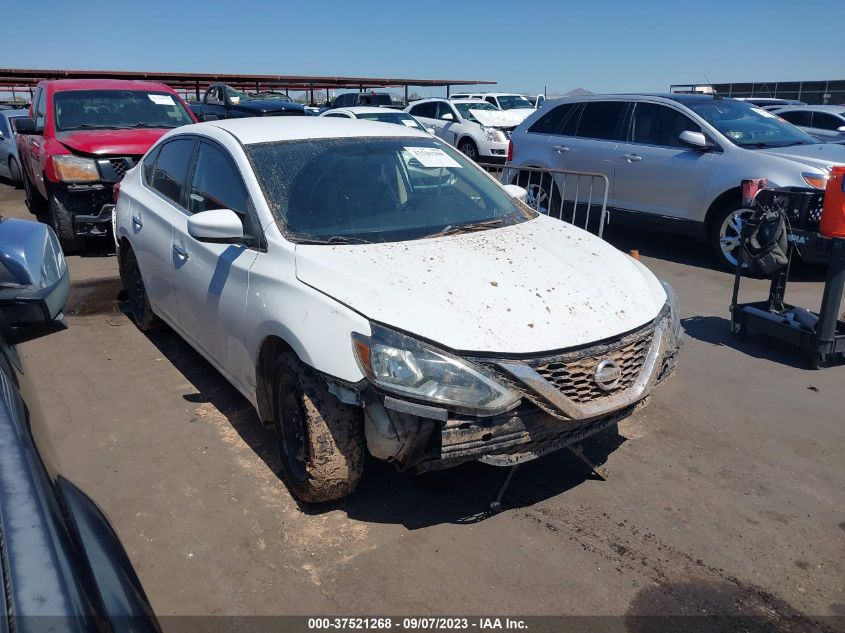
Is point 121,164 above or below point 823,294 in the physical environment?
above

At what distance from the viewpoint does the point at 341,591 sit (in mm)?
2840

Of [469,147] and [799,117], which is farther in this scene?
[469,147]

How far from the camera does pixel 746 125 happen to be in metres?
8.06

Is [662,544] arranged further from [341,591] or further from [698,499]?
[341,591]

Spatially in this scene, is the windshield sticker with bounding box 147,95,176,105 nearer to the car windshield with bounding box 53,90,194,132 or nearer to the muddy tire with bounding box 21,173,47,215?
the car windshield with bounding box 53,90,194,132

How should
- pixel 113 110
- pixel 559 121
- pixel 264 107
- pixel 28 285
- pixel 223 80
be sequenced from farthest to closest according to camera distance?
pixel 223 80, pixel 264 107, pixel 559 121, pixel 113 110, pixel 28 285

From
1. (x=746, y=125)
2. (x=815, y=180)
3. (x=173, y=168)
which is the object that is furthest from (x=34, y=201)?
(x=815, y=180)

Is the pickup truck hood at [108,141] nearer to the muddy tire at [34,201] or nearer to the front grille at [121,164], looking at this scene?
the front grille at [121,164]

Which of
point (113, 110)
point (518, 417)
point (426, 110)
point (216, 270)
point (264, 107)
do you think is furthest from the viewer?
point (426, 110)

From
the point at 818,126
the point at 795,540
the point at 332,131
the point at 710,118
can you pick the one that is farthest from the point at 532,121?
the point at 818,126

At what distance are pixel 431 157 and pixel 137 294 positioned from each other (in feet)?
9.24

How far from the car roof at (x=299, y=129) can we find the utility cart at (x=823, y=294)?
105 inches

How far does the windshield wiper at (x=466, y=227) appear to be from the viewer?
12.5ft

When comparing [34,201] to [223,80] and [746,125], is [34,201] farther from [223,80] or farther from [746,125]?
[223,80]
